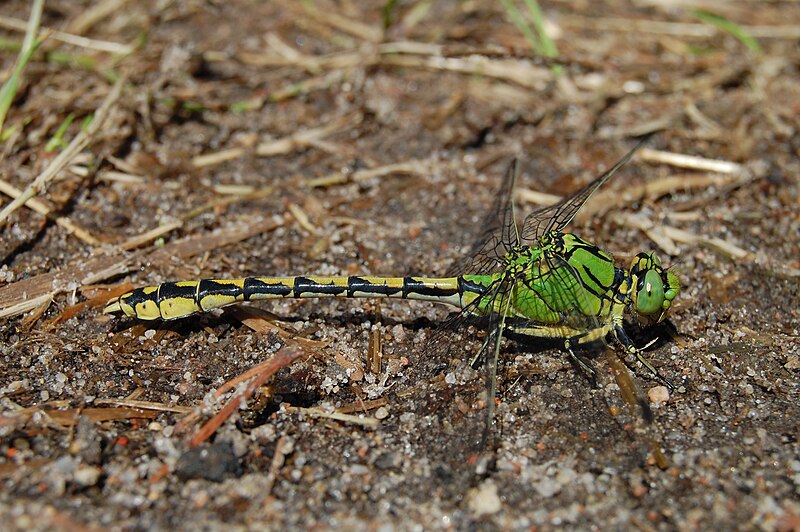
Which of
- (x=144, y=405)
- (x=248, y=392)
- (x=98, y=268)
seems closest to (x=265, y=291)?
(x=248, y=392)

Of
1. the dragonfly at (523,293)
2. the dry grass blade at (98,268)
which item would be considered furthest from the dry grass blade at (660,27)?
the dry grass blade at (98,268)

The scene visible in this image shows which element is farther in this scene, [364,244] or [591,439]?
[364,244]

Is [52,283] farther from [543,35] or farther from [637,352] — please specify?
[543,35]

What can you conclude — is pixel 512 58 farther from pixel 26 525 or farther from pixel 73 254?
pixel 26 525

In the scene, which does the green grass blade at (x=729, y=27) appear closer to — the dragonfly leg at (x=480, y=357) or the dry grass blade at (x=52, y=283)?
the dragonfly leg at (x=480, y=357)

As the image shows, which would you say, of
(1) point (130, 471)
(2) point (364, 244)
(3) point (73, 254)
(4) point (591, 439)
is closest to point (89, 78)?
(3) point (73, 254)
